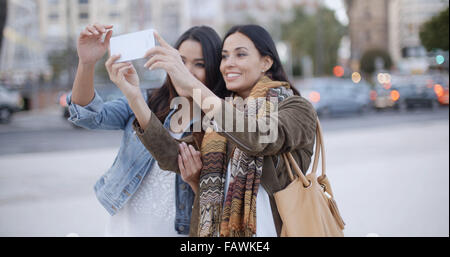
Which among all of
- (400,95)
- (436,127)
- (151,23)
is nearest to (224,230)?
(436,127)

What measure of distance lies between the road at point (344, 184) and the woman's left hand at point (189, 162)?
295cm

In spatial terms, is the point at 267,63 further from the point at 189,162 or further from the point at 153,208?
the point at 153,208

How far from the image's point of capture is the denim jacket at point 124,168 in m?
2.01

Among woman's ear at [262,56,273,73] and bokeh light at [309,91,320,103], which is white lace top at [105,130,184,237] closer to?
woman's ear at [262,56,273,73]

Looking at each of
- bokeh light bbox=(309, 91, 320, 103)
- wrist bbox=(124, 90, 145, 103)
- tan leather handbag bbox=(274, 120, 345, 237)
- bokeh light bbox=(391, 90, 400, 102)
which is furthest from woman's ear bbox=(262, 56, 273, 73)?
bokeh light bbox=(391, 90, 400, 102)

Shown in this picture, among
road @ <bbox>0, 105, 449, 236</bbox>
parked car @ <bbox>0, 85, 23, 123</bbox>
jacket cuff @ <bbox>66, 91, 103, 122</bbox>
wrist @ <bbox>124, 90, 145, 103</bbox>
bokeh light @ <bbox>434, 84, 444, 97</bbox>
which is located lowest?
road @ <bbox>0, 105, 449, 236</bbox>

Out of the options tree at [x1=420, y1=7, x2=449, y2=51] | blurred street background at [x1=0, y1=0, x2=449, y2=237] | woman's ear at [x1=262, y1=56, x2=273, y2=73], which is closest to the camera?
woman's ear at [x1=262, y1=56, x2=273, y2=73]

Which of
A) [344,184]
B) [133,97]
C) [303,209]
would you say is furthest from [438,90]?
[133,97]

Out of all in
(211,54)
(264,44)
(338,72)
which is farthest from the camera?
(338,72)

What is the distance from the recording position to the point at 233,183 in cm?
165

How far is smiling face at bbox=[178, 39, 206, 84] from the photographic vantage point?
198cm

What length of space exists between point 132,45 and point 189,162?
0.49m

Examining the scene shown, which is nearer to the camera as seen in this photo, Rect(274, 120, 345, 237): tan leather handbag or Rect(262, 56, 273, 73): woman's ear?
Rect(274, 120, 345, 237): tan leather handbag

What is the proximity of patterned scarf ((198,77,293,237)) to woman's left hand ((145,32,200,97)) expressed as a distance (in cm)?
26
